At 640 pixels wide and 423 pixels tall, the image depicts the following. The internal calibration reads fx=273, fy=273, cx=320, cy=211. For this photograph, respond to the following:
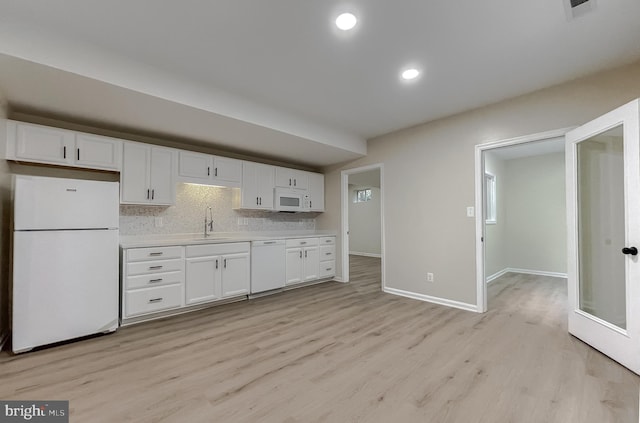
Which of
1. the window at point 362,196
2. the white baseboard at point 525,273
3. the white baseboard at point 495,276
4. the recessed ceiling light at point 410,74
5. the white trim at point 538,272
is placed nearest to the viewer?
the recessed ceiling light at point 410,74

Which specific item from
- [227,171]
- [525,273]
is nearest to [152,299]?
[227,171]

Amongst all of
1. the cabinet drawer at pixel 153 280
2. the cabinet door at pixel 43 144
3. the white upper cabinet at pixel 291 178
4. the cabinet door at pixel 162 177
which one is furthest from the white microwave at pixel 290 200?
the cabinet door at pixel 43 144

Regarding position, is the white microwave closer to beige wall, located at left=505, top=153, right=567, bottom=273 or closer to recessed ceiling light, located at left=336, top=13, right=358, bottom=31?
recessed ceiling light, located at left=336, top=13, right=358, bottom=31

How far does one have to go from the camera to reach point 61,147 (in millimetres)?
2836

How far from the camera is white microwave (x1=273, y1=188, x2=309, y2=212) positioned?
4.80m

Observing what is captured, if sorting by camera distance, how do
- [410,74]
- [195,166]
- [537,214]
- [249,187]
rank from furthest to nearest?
[537,214] < [249,187] < [195,166] < [410,74]

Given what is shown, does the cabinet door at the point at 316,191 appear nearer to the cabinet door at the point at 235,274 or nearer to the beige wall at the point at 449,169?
the beige wall at the point at 449,169

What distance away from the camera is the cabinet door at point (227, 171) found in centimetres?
405

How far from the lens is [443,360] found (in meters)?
2.23

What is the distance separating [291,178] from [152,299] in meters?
2.87

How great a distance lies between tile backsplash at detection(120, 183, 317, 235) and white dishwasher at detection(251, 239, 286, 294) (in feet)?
2.31

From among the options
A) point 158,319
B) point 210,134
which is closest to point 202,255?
point 158,319

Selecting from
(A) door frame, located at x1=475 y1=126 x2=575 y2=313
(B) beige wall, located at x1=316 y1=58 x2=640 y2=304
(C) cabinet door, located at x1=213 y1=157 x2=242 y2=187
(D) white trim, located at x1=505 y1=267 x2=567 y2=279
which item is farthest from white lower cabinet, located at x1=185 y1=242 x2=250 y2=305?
(D) white trim, located at x1=505 y1=267 x2=567 y2=279

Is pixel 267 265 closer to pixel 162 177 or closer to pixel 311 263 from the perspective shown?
pixel 311 263
